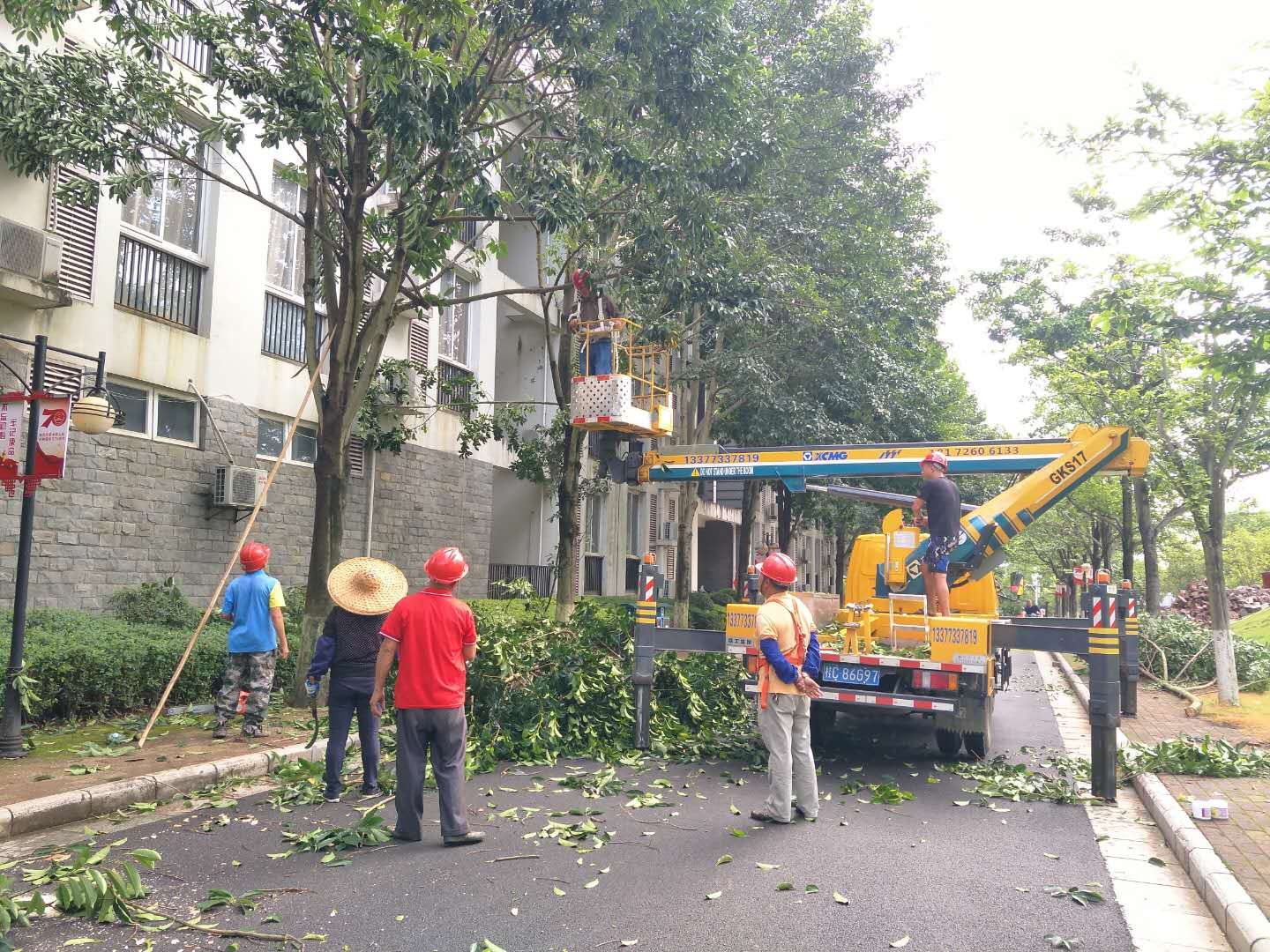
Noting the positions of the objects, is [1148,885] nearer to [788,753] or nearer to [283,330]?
[788,753]

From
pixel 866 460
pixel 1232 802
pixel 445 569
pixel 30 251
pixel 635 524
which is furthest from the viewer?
pixel 635 524

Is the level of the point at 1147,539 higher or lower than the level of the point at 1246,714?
higher

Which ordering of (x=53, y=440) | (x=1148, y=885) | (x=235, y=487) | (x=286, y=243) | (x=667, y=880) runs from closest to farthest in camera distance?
1. (x=667, y=880)
2. (x=1148, y=885)
3. (x=53, y=440)
4. (x=235, y=487)
5. (x=286, y=243)

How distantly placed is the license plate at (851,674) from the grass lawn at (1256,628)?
21653 mm

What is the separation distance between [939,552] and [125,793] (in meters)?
6.97

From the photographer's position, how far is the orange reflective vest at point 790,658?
22.3 ft

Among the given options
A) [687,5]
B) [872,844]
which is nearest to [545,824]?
[872,844]

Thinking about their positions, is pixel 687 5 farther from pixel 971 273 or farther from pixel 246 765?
pixel 971 273

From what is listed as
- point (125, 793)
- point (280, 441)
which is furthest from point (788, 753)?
point (280, 441)

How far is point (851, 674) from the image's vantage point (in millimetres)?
8789

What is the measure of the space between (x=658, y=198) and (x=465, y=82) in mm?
2980

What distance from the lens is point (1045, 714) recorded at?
13.3 m

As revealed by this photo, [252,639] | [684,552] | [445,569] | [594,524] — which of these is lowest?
[252,639]

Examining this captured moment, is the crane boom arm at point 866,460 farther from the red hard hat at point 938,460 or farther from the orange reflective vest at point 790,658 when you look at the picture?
the orange reflective vest at point 790,658
